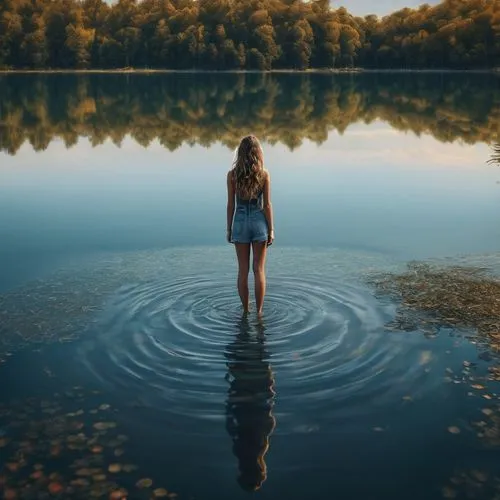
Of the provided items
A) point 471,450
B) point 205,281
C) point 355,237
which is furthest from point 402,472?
point 355,237

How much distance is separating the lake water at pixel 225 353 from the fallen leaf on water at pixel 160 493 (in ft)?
0.26

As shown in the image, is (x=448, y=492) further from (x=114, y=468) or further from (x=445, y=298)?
(x=445, y=298)

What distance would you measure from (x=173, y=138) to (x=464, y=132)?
16774 millimetres

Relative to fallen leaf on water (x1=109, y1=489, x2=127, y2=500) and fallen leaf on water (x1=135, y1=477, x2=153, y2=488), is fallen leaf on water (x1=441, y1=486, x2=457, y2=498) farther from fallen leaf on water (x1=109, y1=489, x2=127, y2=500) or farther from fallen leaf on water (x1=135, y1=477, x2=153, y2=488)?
fallen leaf on water (x1=109, y1=489, x2=127, y2=500)

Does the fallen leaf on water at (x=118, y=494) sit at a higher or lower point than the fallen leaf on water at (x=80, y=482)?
lower

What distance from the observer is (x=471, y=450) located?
747 cm

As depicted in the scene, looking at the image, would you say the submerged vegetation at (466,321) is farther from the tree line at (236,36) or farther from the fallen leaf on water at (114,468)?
the tree line at (236,36)

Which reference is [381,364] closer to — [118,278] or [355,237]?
[118,278]

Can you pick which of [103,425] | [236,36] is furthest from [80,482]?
[236,36]

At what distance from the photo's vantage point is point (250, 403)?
838cm

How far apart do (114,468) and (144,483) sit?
394mm

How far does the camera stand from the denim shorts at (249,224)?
1058cm

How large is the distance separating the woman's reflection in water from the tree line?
14618 centimetres

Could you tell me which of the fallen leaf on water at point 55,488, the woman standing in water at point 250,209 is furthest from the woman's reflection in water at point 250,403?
the fallen leaf on water at point 55,488
